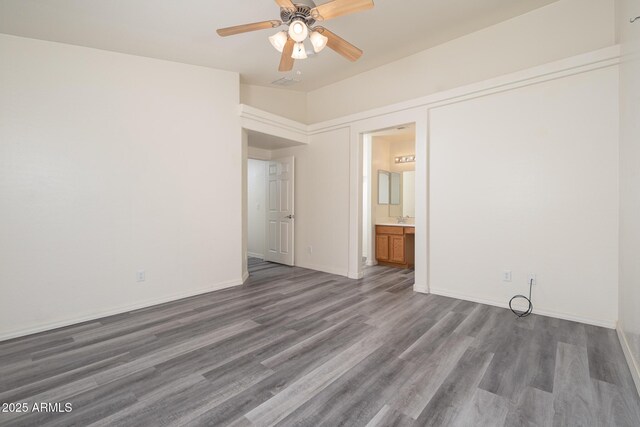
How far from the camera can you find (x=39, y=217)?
271cm

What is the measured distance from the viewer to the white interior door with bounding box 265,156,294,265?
5508 millimetres

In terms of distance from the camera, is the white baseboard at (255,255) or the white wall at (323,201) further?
the white baseboard at (255,255)

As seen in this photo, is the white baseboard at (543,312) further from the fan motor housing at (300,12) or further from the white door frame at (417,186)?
the fan motor housing at (300,12)

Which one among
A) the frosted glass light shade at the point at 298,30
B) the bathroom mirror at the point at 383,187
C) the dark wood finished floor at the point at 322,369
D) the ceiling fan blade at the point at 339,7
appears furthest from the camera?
the bathroom mirror at the point at 383,187

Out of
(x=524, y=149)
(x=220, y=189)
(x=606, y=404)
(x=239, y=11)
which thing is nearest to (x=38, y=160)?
(x=220, y=189)

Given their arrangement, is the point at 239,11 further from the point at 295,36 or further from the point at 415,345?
the point at 415,345

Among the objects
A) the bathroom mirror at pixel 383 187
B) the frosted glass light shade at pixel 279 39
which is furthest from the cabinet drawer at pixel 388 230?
the frosted glass light shade at pixel 279 39

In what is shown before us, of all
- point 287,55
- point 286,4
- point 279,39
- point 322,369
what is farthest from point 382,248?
point 286,4

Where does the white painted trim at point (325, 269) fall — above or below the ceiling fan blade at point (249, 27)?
below

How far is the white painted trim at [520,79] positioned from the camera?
8.93 feet

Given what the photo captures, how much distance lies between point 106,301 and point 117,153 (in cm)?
165

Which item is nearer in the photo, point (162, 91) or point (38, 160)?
point (38, 160)

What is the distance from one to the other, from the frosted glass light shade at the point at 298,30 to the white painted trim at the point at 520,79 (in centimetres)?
213

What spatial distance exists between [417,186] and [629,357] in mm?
2517
